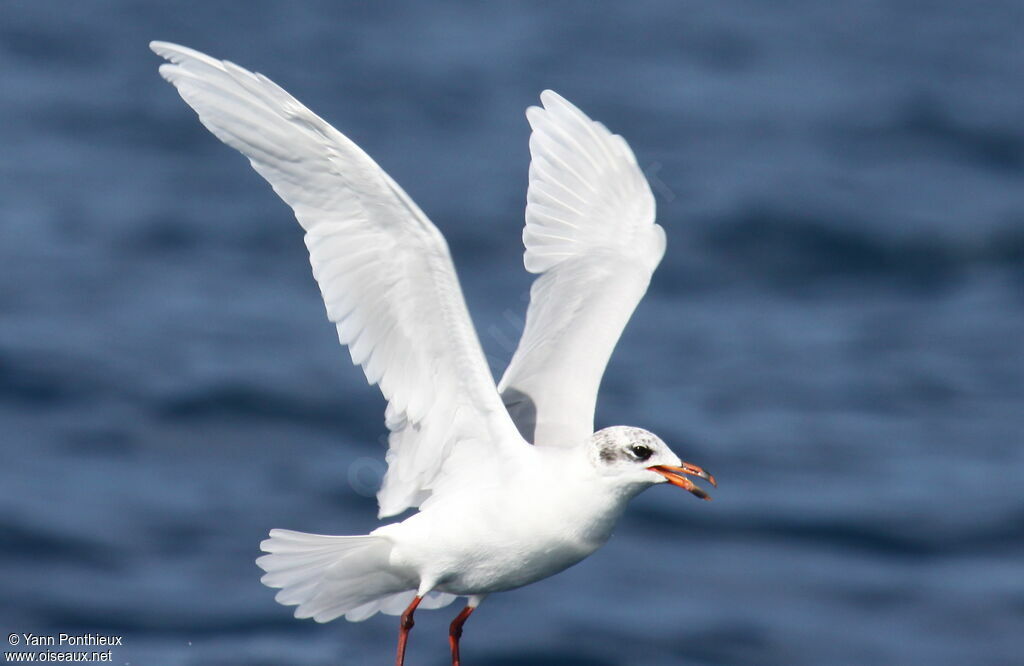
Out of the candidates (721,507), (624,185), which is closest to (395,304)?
(624,185)

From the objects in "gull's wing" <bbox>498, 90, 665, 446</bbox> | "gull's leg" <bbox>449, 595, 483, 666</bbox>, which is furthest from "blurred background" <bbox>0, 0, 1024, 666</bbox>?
"gull's leg" <bbox>449, 595, 483, 666</bbox>

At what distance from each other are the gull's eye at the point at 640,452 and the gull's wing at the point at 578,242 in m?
1.46

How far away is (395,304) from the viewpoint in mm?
8711

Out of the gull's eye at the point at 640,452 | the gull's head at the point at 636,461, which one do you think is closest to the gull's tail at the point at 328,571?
the gull's head at the point at 636,461

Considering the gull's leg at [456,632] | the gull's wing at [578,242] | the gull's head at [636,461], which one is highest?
the gull's wing at [578,242]

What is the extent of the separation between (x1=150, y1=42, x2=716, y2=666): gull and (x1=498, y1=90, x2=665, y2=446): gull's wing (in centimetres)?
2

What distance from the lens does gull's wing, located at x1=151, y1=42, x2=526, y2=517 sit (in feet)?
27.2

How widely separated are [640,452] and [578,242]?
2182 millimetres

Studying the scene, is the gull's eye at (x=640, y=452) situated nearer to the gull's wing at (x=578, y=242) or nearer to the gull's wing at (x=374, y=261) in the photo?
the gull's wing at (x=374, y=261)

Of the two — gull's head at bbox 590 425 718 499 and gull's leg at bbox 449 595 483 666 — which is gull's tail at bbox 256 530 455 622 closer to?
gull's leg at bbox 449 595 483 666

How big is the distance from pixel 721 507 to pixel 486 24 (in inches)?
370

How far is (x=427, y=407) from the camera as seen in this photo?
29.8 ft

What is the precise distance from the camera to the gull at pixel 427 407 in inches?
329

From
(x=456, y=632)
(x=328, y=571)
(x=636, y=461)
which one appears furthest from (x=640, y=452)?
(x=456, y=632)
